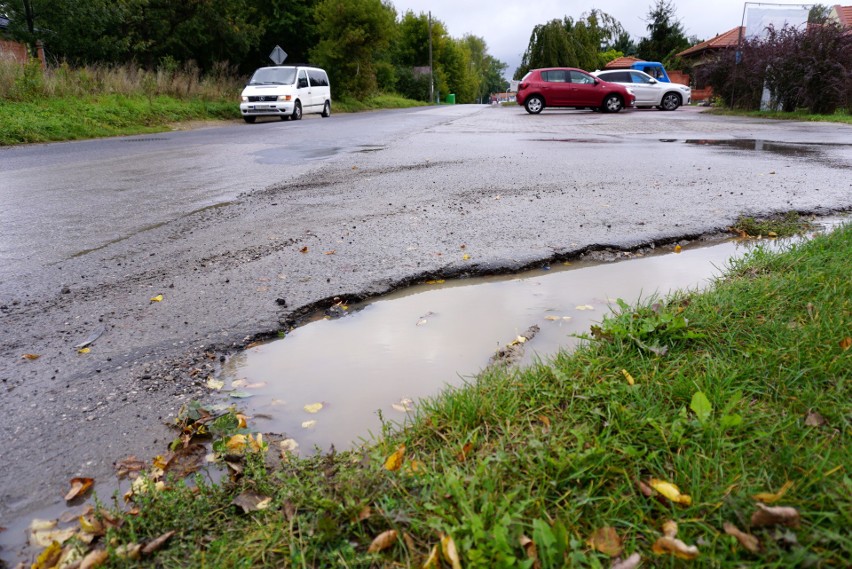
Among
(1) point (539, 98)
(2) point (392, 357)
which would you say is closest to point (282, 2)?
(1) point (539, 98)

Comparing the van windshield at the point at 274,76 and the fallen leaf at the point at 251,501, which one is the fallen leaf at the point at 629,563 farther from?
the van windshield at the point at 274,76

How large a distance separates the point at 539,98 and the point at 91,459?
2548 centimetres

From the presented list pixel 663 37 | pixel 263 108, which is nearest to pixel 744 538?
pixel 263 108

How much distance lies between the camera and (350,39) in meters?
33.7

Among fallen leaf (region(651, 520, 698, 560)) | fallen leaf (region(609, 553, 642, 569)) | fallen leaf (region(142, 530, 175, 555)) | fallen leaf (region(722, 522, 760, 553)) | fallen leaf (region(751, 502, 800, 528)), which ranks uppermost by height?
fallen leaf (region(751, 502, 800, 528))

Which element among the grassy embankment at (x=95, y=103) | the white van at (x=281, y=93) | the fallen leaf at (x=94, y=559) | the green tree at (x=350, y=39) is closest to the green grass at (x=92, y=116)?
the grassy embankment at (x=95, y=103)

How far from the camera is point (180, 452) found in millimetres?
2172

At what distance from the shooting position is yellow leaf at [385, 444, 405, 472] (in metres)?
1.97

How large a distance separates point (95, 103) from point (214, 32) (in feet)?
47.8

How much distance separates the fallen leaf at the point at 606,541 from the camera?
1.61 m

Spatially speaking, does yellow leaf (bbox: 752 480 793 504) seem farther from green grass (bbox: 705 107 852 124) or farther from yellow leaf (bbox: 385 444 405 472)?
green grass (bbox: 705 107 852 124)

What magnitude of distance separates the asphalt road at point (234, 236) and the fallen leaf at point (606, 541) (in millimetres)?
1497

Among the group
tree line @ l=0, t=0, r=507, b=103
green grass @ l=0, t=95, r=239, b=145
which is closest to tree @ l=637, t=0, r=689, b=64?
tree line @ l=0, t=0, r=507, b=103

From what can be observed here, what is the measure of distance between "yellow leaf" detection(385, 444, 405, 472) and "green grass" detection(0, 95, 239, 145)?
573 inches
